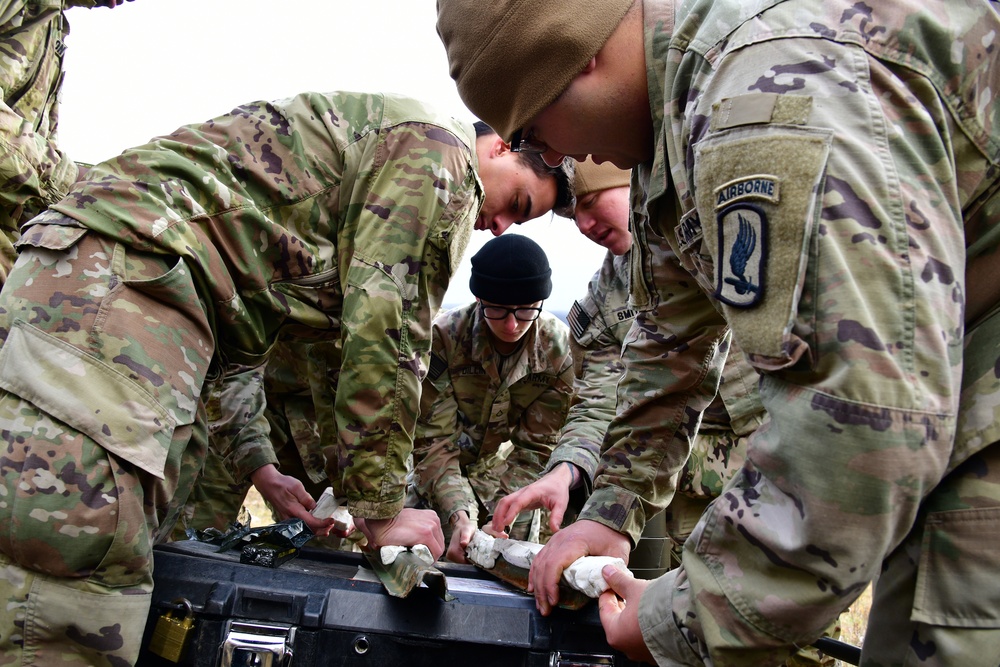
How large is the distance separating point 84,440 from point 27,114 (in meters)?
2.66

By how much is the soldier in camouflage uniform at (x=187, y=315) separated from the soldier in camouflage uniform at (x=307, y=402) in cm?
25

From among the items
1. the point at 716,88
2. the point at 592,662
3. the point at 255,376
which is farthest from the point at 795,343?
the point at 255,376

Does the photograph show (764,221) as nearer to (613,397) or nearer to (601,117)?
(601,117)

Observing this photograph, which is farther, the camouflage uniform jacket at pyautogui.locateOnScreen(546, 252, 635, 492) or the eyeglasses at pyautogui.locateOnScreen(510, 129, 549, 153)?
the camouflage uniform jacket at pyautogui.locateOnScreen(546, 252, 635, 492)

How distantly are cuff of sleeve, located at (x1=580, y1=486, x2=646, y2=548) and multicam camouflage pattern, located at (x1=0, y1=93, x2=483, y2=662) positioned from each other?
0.59m

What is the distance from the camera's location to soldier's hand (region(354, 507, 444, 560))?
2199 mm

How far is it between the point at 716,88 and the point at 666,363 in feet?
3.59

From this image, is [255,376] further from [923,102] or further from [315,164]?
[923,102]

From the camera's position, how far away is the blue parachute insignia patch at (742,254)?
0.98m

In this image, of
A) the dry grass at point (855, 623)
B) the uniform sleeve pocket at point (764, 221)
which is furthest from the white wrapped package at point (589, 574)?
the dry grass at point (855, 623)

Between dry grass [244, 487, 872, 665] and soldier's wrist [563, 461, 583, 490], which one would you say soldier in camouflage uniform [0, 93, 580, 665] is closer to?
soldier's wrist [563, 461, 583, 490]

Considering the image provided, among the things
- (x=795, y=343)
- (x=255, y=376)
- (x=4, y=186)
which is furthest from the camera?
(x=255, y=376)

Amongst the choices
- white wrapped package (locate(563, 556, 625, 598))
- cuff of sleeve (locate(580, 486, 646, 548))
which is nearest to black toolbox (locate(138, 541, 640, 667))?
white wrapped package (locate(563, 556, 625, 598))

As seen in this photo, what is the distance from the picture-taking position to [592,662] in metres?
1.79
